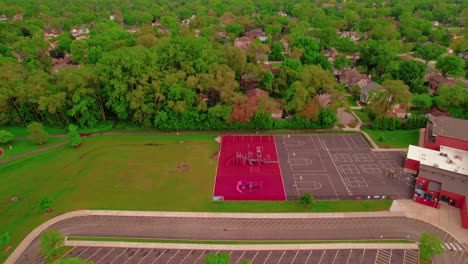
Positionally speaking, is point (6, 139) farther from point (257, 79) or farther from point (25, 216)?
point (257, 79)

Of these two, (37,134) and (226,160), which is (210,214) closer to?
(226,160)

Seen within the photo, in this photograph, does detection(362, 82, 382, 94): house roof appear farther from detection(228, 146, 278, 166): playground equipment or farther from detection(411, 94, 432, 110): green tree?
detection(228, 146, 278, 166): playground equipment

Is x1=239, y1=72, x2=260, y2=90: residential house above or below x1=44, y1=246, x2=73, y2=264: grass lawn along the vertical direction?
above

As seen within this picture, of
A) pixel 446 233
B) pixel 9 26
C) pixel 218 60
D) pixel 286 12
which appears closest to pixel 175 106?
pixel 218 60

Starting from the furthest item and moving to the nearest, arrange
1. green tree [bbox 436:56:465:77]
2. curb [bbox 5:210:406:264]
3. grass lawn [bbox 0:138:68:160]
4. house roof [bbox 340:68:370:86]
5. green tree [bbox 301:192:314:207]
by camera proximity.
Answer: house roof [bbox 340:68:370:86]
green tree [bbox 436:56:465:77]
grass lawn [bbox 0:138:68:160]
green tree [bbox 301:192:314:207]
curb [bbox 5:210:406:264]

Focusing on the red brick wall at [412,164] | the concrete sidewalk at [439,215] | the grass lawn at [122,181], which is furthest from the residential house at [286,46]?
the concrete sidewalk at [439,215]

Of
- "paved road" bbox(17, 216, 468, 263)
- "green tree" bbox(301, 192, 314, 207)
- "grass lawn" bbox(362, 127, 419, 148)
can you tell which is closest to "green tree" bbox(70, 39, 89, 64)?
"paved road" bbox(17, 216, 468, 263)

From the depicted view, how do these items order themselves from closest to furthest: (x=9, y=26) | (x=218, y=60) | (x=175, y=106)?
(x=175, y=106) → (x=218, y=60) → (x=9, y=26)
